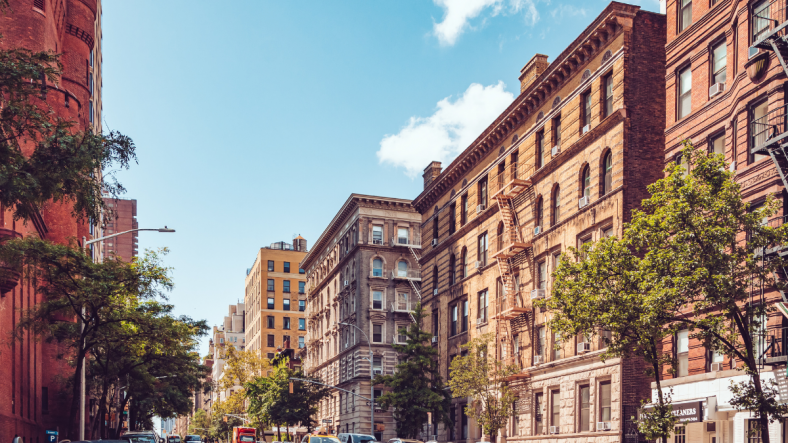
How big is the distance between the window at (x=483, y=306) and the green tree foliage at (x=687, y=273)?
83.5 feet

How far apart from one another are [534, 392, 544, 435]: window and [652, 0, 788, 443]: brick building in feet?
36.5

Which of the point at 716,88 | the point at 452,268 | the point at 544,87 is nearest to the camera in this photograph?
the point at 716,88

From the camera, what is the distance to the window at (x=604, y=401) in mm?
35031

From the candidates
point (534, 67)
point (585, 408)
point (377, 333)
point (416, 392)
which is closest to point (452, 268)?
point (416, 392)

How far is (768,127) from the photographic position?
25703mm

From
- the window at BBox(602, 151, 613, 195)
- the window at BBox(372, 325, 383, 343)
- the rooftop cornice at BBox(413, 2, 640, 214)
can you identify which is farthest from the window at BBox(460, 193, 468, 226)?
the window at BBox(372, 325, 383, 343)

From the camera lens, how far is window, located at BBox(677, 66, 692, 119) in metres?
31.0

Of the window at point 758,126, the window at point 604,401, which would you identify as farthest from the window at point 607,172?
the window at point 758,126

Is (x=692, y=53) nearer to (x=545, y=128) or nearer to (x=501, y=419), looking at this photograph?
(x=545, y=128)

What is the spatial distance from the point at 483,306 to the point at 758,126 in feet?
82.6

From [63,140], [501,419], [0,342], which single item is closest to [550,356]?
[501,419]

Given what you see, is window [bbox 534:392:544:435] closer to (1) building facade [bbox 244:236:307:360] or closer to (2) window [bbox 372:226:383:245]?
(2) window [bbox 372:226:383:245]

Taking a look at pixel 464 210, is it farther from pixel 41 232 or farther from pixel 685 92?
pixel 41 232

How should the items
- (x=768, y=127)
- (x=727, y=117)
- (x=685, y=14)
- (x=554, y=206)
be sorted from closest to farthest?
(x=768, y=127) → (x=727, y=117) → (x=685, y=14) → (x=554, y=206)
